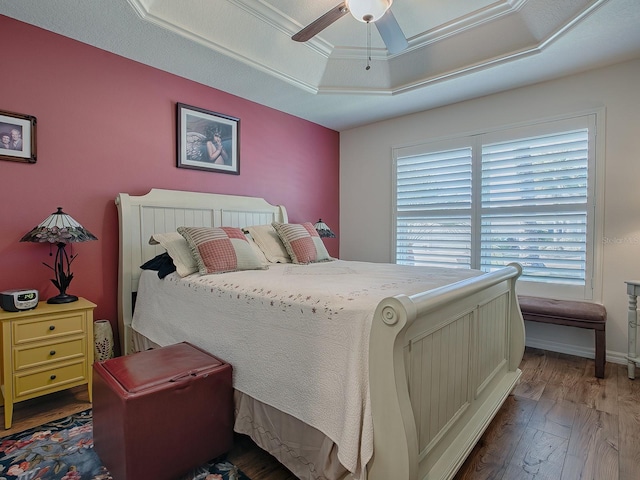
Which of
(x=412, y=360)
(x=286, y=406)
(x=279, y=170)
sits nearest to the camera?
(x=412, y=360)

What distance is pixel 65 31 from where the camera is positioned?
2342mm

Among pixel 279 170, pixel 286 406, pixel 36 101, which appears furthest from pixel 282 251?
pixel 36 101

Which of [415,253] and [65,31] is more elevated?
[65,31]

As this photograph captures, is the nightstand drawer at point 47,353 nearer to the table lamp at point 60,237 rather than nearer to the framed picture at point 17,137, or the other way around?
the table lamp at point 60,237

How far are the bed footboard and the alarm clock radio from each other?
6.73 feet

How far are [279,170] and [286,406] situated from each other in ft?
9.42

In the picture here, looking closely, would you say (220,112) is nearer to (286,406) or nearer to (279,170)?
(279,170)

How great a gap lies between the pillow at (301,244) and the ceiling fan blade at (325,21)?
4.74 feet

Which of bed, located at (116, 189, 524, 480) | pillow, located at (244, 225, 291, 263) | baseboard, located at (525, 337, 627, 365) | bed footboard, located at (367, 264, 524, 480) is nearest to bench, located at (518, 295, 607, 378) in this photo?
baseboard, located at (525, 337, 627, 365)

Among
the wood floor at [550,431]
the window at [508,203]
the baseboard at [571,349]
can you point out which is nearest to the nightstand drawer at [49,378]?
the wood floor at [550,431]

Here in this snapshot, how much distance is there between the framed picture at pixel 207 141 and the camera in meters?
3.02

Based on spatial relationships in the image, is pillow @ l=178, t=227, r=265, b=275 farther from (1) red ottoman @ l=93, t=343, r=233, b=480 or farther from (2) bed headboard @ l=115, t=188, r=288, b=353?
(1) red ottoman @ l=93, t=343, r=233, b=480

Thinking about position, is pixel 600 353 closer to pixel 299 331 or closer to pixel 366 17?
pixel 299 331

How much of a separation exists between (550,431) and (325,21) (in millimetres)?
2589
